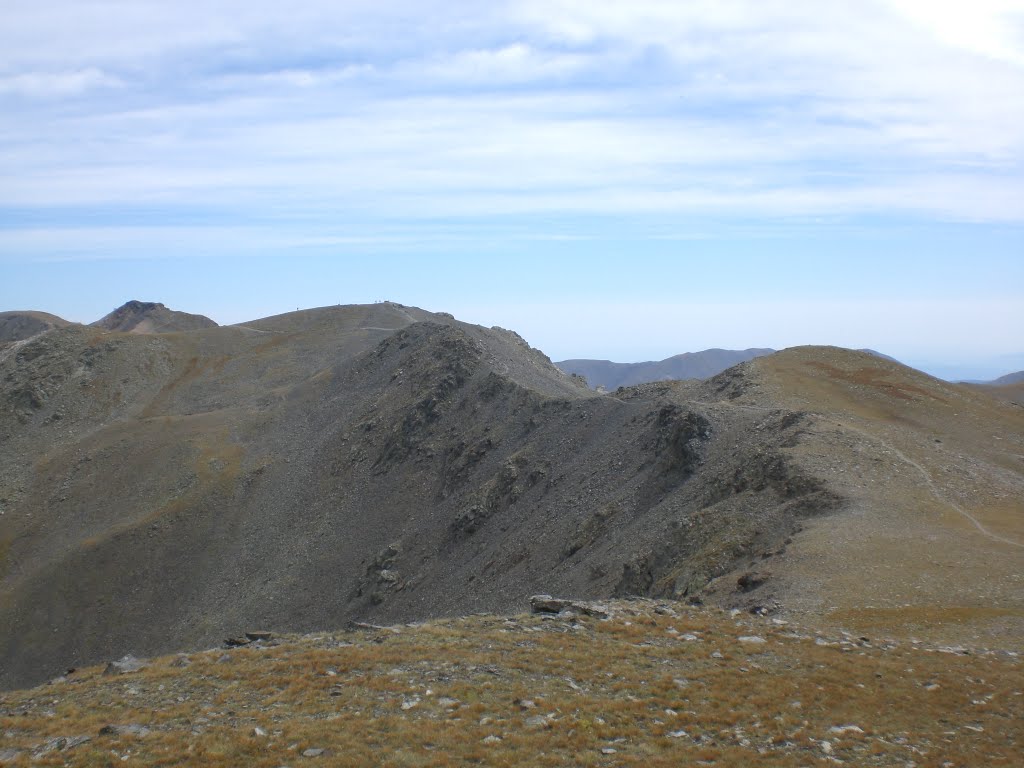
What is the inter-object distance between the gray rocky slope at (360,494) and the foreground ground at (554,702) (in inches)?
508

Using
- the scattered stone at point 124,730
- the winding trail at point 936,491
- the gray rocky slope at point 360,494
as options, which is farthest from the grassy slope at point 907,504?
the scattered stone at point 124,730

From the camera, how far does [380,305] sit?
483 feet

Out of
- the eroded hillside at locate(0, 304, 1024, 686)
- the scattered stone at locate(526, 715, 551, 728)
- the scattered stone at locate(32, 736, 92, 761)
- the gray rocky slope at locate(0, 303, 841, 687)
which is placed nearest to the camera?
the scattered stone at locate(526, 715, 551, 728)

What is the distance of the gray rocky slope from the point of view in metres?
46.0

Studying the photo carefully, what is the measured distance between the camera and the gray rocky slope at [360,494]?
46.0 metres

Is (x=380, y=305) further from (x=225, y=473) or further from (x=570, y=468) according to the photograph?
(x=570, y=468)

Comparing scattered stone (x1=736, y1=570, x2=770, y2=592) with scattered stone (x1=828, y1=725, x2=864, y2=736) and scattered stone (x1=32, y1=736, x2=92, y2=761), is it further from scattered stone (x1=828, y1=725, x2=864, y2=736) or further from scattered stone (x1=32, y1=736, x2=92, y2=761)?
scattered stone (x1=32, y1=736, x2=92, y2=761)

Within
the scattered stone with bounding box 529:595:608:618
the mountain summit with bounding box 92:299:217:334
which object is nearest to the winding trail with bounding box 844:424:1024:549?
the scattered stone with bounding box 529:595:608:618

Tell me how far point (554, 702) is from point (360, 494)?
58.7 m

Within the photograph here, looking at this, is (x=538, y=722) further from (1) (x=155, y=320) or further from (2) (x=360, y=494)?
(1) (x=155, y=320)

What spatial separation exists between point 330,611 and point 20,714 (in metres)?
40.4

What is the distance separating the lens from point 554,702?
776 inches

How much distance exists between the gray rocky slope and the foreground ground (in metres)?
12.9

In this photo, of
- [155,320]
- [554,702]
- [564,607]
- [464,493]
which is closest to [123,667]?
[564,607]
